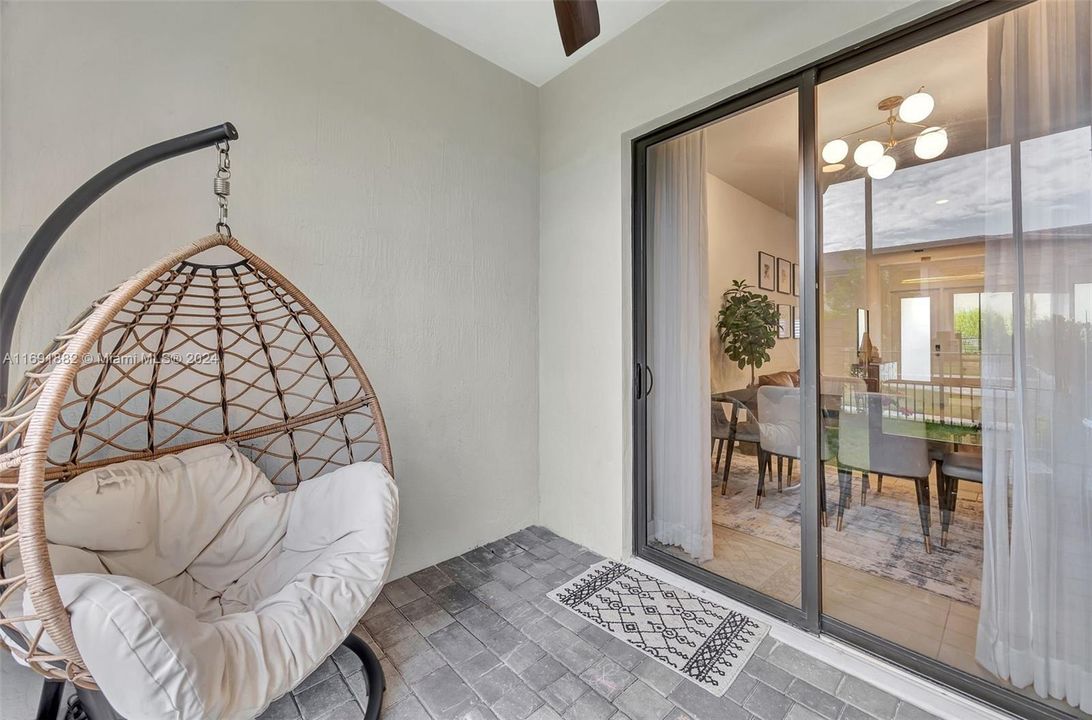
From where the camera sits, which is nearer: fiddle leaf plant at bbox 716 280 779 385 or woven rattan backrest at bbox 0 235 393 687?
woven rattan backrest at bbox 0 235 393 687

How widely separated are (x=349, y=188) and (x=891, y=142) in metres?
2.22

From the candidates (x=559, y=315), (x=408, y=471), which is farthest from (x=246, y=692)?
(x=559, y=315)

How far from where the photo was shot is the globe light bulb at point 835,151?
171 cm

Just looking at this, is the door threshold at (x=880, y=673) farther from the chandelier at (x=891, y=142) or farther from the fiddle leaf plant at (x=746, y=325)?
the chandelier at (x=891, y=142)

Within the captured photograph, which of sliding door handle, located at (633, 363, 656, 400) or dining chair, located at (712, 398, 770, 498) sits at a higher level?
sliding door handle, located at (633, 363, 656, 400)

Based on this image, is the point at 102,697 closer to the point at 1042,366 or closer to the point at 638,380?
the point at 638,380

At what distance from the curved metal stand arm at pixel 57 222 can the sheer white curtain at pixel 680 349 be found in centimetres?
189

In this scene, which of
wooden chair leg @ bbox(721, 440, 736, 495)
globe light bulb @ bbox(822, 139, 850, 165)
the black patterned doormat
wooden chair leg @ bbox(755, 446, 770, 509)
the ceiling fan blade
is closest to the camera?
the ceiling fan blade

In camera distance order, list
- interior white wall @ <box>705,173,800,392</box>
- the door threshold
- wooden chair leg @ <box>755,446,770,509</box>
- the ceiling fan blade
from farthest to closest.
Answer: wooden chair leg @ <box>755,446,770,509</box>
interior white wall @ <box>705,173,800,392</box>
the door threshold
the ceiling fan blade

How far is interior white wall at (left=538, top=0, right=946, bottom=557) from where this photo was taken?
1.80m

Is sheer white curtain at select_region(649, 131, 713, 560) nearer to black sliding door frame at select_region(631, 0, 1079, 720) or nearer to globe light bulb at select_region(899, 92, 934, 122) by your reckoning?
black sliding door frame at select_region(631, 0, 1079, 720)

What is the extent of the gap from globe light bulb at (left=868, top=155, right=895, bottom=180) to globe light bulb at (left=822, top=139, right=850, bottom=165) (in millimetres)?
112

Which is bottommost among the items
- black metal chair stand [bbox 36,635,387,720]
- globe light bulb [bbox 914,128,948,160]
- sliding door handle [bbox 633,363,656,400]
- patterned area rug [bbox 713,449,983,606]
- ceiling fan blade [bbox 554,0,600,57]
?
black metal chair stand [bbox 36,635,387,720]

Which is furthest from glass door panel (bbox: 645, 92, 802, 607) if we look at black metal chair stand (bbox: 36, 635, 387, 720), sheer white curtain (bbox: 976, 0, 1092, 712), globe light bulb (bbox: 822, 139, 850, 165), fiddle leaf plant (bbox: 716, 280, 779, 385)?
black metal chair stand (bbox: 36, 635, 387, 720)
